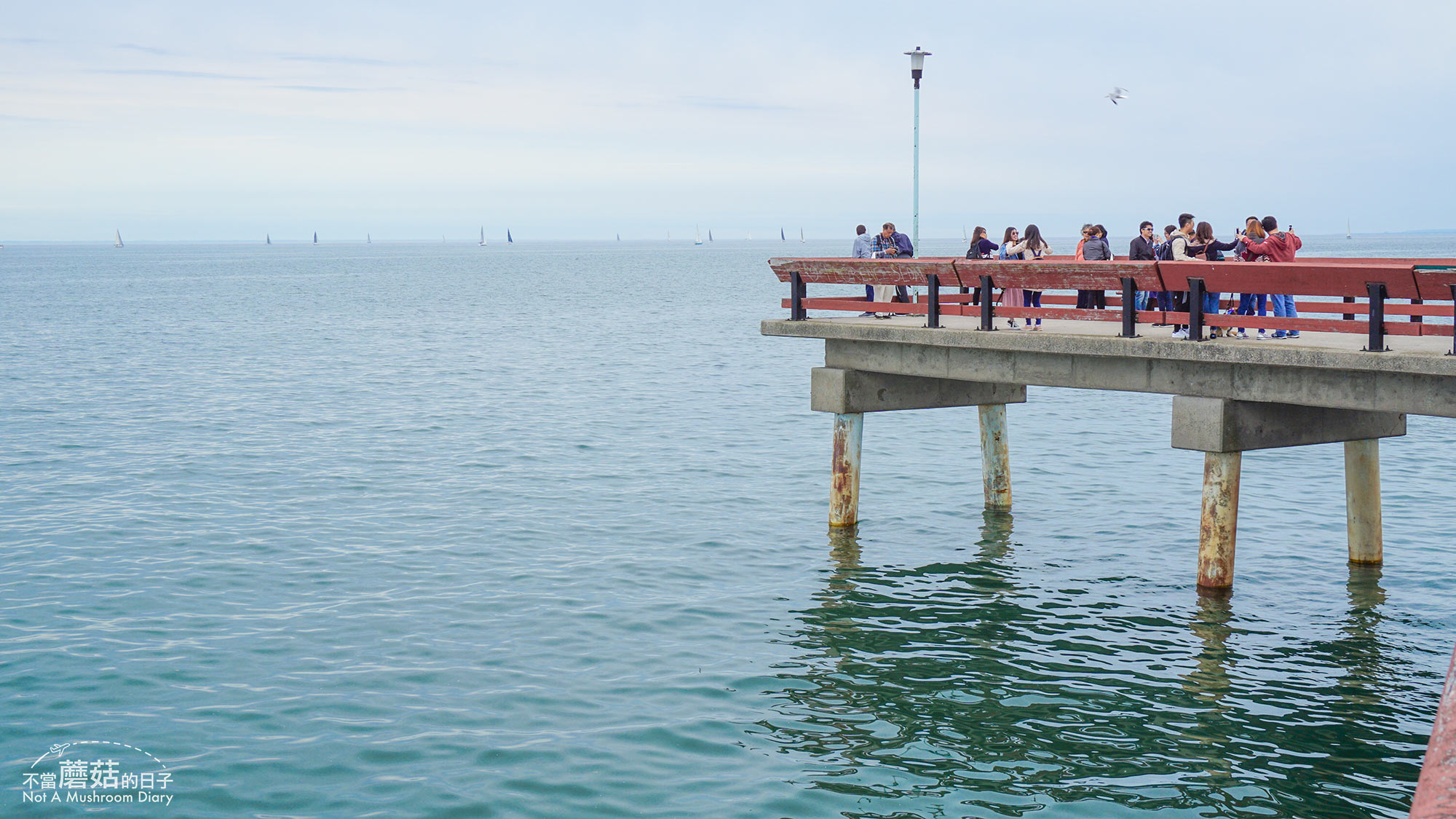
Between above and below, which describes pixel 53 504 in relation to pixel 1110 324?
→ below

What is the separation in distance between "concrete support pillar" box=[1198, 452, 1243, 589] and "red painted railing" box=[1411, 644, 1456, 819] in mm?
9037

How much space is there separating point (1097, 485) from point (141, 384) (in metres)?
29.6

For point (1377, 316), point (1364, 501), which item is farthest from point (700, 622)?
point (1364, 501)

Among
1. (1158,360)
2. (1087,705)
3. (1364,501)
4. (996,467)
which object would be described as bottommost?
(1087,705)

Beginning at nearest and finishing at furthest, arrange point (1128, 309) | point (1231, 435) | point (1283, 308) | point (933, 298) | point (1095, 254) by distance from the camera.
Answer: point (1231, 435) < point (1128, 309) < point (1283, 308) < point (933, 298) < point (1095, 254)

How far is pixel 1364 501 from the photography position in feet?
53.9

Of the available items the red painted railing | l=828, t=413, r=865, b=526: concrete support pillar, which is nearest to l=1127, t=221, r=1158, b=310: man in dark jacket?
l=828, t=413, r=865, b=526: concrete support pillar

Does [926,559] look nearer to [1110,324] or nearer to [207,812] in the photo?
[1110,324]

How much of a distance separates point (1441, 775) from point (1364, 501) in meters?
12.9

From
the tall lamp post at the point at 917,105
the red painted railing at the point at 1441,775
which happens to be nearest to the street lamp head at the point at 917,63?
the tall lamp post at the point at 917,105

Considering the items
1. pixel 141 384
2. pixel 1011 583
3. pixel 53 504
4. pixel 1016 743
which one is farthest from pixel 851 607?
pixel 141 384

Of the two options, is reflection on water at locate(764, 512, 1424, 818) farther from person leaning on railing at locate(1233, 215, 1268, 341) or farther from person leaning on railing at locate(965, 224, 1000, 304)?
person leaning on railing at locate(965, 224, 1000, 304)

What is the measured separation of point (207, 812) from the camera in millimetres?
9883

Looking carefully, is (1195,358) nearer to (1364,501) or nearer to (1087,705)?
(1087,705)
